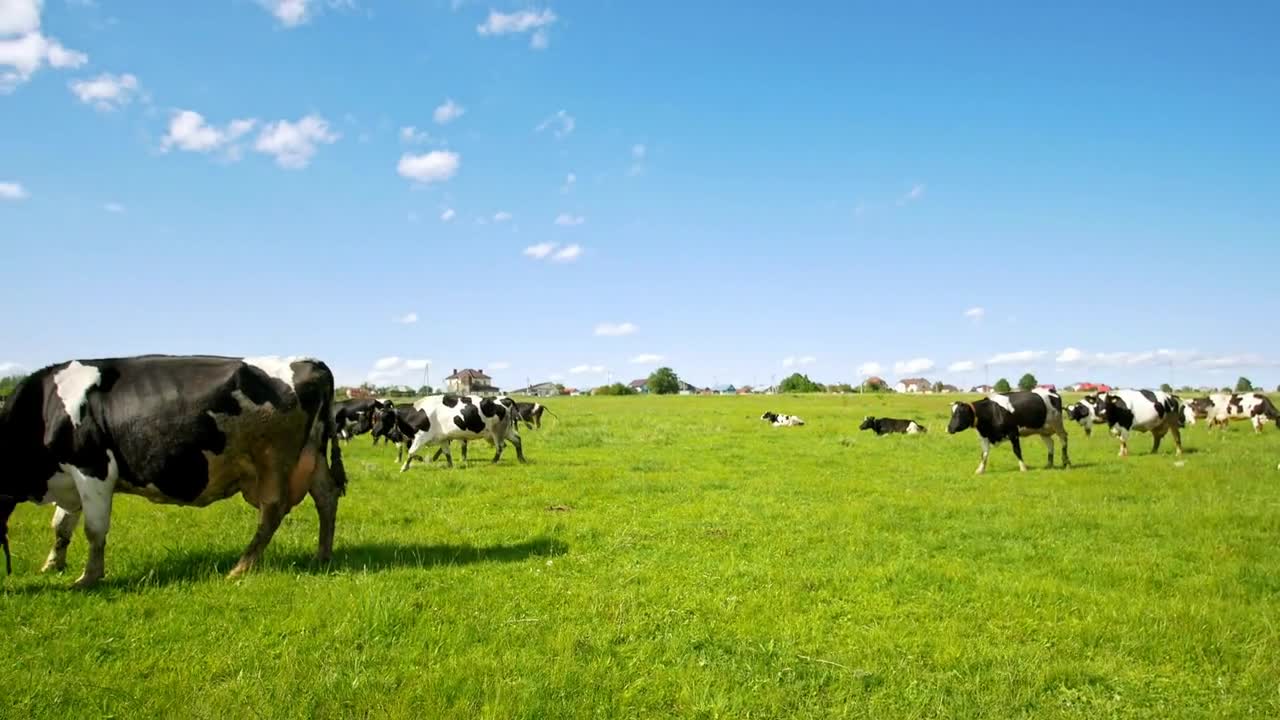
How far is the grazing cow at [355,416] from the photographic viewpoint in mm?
28641

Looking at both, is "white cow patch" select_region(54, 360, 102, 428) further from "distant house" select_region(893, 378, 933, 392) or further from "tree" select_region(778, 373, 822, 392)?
"distant house" select_region(893, 378, 933, 392)

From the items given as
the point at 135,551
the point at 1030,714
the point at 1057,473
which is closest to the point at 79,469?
the point at 135,551

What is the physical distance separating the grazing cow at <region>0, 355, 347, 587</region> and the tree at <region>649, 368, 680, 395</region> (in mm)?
146908

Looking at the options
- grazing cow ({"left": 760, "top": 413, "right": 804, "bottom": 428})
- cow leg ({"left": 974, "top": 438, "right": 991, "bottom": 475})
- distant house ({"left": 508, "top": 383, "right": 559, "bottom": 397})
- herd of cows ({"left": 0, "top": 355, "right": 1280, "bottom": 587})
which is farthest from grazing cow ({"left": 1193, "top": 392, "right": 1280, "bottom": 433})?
distant house ({"left": 508, "top": 383, "right": 559, "bottom": 397})

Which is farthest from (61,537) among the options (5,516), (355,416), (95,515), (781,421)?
(781,421)

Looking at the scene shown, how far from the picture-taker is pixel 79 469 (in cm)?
800

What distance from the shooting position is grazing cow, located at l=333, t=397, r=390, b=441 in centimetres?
2864

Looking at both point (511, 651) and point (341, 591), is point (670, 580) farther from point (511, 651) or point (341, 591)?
point (341, 591)

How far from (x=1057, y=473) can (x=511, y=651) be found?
52.9 ft

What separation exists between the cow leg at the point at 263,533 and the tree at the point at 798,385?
13333cm

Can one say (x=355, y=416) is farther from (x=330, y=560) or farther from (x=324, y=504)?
(x=330, y=560)

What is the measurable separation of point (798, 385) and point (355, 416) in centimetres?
11928

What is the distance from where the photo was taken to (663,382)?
156250 mm

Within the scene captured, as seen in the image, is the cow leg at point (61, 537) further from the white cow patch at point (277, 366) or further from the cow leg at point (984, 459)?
the cow leg at point (984, 459)
